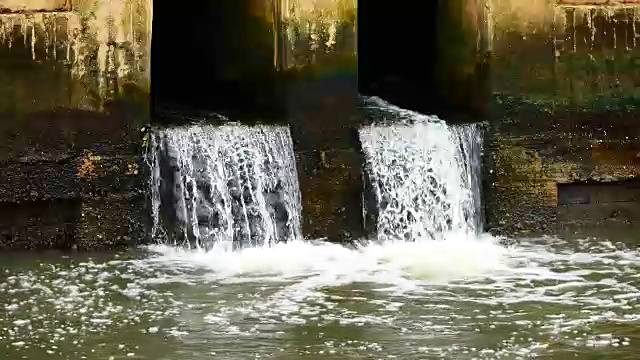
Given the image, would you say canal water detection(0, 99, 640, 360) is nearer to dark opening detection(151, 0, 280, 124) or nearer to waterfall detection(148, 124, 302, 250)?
waterfall detection(148, 124, 302, 250)

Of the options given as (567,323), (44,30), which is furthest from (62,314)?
(567,323)

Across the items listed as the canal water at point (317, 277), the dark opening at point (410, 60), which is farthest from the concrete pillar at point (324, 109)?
the dark opening at point (410, 60)

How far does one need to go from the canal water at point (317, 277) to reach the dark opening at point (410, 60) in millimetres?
418

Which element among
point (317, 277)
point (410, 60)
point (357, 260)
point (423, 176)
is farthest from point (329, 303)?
point (410, 60)

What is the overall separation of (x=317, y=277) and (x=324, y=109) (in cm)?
174

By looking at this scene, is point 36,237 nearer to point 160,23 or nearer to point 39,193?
point 39,193

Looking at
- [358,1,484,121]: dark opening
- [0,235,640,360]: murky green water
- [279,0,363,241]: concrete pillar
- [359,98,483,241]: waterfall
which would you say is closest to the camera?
[0,235,640,360]: murky green water

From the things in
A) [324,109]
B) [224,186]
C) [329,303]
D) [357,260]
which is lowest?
[329,303]

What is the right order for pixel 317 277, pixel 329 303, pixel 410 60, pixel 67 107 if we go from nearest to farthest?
1. pixel 329 303
2. pixel 317 277
3. pixel 67 107
4. pixel 410 60

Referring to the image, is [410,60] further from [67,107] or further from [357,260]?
[67,107]

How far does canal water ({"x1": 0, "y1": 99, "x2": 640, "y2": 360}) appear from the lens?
6.22 meters

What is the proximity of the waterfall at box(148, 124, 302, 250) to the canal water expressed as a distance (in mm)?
11

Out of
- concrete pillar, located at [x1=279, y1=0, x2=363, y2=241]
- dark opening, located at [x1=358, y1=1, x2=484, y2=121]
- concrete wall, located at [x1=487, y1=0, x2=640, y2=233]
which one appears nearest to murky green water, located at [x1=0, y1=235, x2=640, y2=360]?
concrete pillar, located at [x1=279, y1=0, x2=363, y2=241]

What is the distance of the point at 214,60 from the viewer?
10773mm
